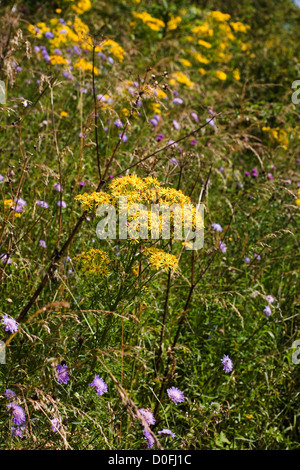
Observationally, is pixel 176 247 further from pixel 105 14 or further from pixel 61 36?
pixel 105 14

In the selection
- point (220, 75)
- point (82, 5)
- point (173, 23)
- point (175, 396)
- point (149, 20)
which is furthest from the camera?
point (173, 23)

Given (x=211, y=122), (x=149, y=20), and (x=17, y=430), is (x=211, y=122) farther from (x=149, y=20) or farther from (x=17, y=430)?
(x=149, y=20)

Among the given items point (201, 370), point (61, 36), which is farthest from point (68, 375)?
point (61, 36)

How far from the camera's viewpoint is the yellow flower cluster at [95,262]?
5.68ft

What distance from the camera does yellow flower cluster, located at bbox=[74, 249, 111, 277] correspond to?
1.73 metres

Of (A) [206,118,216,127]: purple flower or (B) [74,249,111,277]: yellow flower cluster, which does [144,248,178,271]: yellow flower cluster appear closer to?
(B) [74,249,111,277]: yellow flower cluster

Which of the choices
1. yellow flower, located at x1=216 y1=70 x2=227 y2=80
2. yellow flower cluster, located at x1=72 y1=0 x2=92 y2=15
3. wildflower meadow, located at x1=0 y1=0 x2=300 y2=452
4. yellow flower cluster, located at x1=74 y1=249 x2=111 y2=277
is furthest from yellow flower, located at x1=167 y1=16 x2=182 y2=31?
yellow flower cluster, located at x1=74 y1=249 x2=111 y2=277

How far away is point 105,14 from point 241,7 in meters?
4.45

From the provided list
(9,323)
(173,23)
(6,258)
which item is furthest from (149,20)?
(9,323)

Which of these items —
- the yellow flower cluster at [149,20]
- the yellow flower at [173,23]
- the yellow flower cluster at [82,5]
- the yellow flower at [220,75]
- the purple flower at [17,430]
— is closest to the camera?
the purple flower at [17,430]

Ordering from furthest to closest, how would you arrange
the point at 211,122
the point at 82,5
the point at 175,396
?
the point at 82,5 → the point at 211,122 → the point at 175,396

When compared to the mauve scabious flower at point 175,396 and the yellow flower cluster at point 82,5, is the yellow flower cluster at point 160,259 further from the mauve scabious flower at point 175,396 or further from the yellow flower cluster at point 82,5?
the yellow flower cluster at point 82,5

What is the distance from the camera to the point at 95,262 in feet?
5.79

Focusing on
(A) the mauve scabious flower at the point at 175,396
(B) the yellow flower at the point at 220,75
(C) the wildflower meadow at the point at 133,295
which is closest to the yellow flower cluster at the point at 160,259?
(C) the wildflower meadow at the point at 133,295
